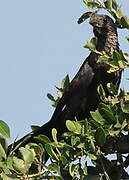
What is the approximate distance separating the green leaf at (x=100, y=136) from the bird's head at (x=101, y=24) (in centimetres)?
173

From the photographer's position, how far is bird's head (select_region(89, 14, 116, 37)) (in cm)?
433

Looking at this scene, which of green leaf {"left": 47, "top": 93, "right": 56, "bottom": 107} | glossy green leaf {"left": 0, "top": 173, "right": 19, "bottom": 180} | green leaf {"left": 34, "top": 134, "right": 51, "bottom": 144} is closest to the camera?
glossy green leaf {"left": 0, "top": 173, "right": 19, "bottom": 180}

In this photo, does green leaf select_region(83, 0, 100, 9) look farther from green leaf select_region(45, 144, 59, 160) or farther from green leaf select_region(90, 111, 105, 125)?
green leaf select_region(45, 144, 59, 160)

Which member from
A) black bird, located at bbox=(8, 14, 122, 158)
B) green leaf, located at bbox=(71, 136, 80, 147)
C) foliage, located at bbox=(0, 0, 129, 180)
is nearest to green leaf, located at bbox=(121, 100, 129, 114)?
foliage, located at bbox=(0, 0, 129, 180)

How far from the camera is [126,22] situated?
9.69ft

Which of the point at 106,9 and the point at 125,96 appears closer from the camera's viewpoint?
the point at 125,96

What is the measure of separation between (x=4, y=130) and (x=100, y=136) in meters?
0.46

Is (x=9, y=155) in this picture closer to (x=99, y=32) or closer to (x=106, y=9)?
(x=106, y=9)

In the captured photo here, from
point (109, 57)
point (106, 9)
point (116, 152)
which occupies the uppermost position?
point (106, 9)

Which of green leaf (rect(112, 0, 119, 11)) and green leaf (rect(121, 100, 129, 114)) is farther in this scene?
green leaf (rect(112, 0, 119, 11))

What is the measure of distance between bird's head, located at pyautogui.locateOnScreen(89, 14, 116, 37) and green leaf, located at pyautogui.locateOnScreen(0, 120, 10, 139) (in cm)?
186

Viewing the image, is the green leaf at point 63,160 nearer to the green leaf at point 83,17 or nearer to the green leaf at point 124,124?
the green leaf at point 124,124

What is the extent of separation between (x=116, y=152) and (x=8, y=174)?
733 millimetres

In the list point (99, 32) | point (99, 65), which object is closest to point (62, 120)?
point (99, 65)
